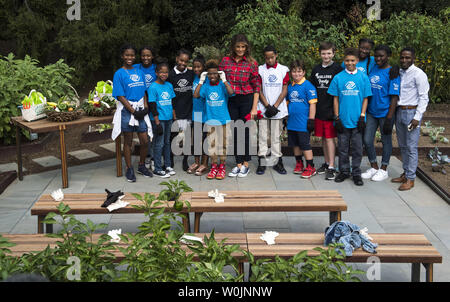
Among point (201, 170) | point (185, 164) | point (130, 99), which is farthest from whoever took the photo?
point (185, 164)

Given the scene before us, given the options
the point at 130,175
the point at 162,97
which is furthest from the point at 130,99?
the point at 130,175

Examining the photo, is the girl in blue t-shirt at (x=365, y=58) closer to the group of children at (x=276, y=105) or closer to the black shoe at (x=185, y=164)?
the group of children at (x=276, y=105)

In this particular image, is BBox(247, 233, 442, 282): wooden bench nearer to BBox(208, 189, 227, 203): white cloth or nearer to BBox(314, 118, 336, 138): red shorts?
BBox(208, 189, 227, 203): white cloth

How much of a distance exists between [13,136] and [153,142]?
272 cm

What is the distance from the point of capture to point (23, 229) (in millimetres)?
6301

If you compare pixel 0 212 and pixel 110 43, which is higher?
pixel 110 43

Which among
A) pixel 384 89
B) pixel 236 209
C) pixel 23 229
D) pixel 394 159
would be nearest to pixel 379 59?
pixel 384 89

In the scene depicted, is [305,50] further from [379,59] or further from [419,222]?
[419,222]

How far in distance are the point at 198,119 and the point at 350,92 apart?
2.12 metres

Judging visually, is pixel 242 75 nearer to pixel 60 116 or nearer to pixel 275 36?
pixel 60 116

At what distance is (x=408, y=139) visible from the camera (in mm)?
7301

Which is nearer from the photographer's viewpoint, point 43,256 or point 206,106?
point 43,256

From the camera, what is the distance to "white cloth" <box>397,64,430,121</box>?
23.3 feet

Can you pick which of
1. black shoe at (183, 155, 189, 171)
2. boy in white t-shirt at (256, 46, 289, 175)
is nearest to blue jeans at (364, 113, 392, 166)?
boy in white t-shirt at (256, 46, 289, 175)
